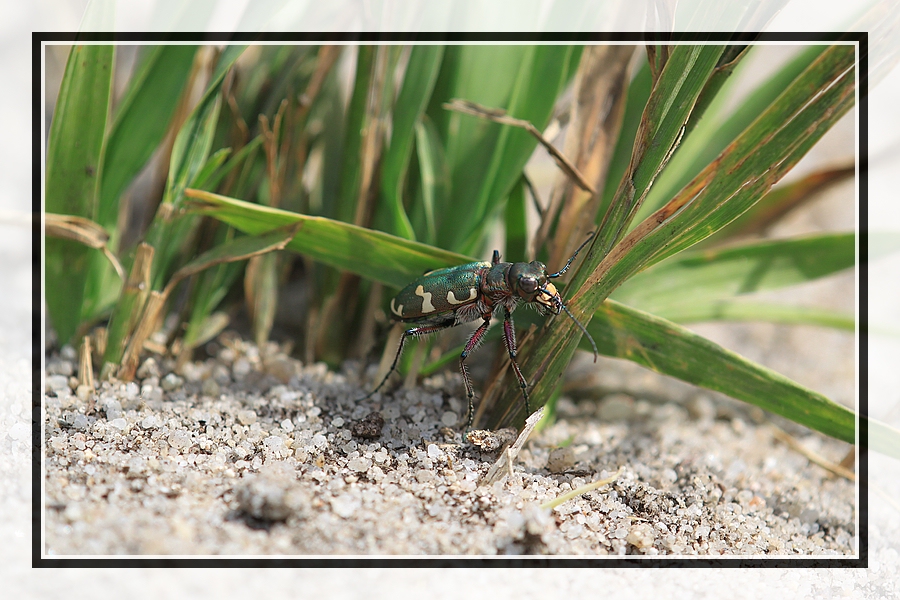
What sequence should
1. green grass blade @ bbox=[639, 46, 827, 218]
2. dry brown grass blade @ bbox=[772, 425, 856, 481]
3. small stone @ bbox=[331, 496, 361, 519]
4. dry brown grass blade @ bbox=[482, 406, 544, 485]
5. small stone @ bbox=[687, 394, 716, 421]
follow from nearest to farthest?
small stone @ bbox=[331, 496, 361, 519], dry brown grass blade @ bbox=[482, 406, 544, 485], dry brown grass blade @ bbox=[772, 425, 856, 481], green grass blade @ bbox=[639, 46, 827, 218], small stone @ bbox=[687, 394, 716, 421]

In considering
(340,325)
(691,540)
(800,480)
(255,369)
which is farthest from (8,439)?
(800,480)

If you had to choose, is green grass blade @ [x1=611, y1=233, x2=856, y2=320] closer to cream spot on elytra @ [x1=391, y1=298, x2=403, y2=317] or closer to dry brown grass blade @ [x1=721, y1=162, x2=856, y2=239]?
dry brown grass blade @ [x1=721, y1=162, x2=856, y2=239]

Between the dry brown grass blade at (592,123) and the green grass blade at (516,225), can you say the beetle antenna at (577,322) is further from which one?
the green grass blade at (516,225)

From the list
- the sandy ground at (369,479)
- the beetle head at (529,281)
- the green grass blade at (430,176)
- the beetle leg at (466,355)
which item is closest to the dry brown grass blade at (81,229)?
the sandy ground at (369,479)

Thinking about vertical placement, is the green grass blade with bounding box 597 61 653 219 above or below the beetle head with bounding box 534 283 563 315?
above

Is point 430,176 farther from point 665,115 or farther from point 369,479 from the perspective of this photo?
point 369,479

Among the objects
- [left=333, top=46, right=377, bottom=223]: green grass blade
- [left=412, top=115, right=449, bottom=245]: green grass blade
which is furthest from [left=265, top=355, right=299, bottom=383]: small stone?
[left=412, top=115, right=449, bottom=245]: green grass blade

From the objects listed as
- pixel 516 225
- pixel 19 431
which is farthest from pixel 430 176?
pixel 19 431
